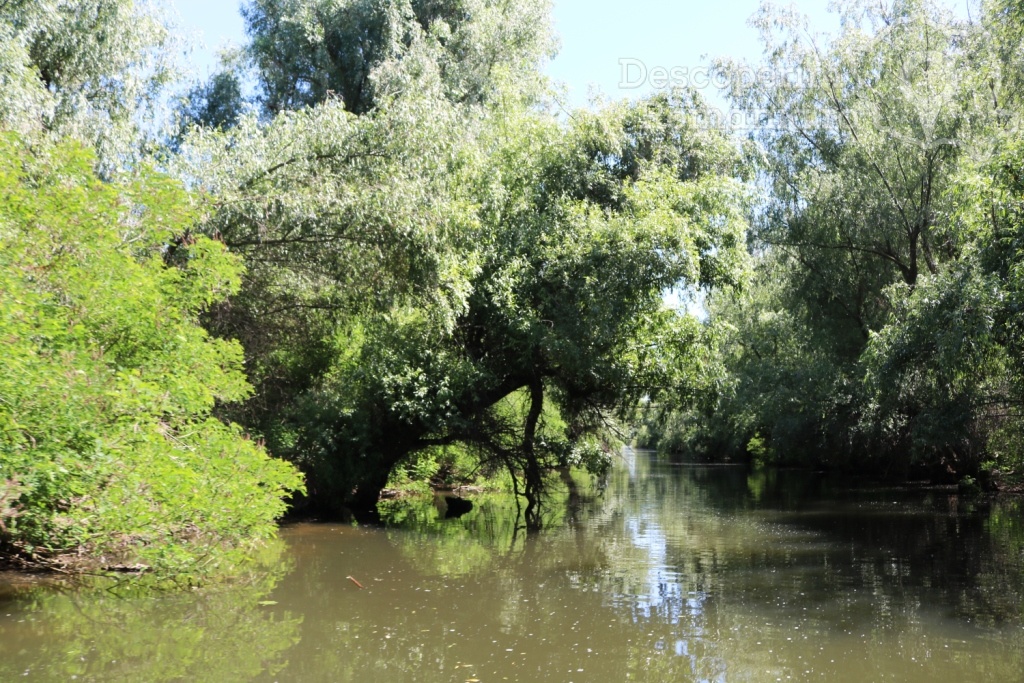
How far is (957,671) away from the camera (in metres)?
7.89

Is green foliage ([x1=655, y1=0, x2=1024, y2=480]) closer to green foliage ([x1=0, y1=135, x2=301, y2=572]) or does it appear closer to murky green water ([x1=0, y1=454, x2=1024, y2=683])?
murky green water ([x1=0, y1=454, x2=1024, y2=683])

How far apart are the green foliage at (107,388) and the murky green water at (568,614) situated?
104cm

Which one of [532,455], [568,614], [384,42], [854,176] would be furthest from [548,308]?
[854,176]

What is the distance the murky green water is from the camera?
317 inches

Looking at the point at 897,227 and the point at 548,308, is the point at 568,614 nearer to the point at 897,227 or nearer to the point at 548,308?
the point at 548,308

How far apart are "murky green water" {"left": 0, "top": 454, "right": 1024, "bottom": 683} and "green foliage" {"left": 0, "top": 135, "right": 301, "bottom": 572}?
1038 mm

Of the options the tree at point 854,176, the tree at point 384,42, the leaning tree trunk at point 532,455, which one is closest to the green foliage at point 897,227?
the tree at point 854,176

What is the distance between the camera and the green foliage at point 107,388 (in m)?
9.22

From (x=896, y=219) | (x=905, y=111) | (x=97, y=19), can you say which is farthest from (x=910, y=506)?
(x=97, y=19)

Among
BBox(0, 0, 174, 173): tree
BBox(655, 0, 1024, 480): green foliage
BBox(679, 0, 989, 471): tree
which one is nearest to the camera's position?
BBox(0, 0, 174, 173): tree

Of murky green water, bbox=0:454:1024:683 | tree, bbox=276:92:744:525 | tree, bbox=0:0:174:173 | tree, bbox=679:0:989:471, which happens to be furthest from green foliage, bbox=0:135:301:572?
tree, bbox=679:0:989:471

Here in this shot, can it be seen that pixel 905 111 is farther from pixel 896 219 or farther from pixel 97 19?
pixel 97 19

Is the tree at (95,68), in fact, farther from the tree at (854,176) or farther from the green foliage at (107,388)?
the tree at (854,176)

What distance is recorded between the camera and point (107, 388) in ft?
33.1
